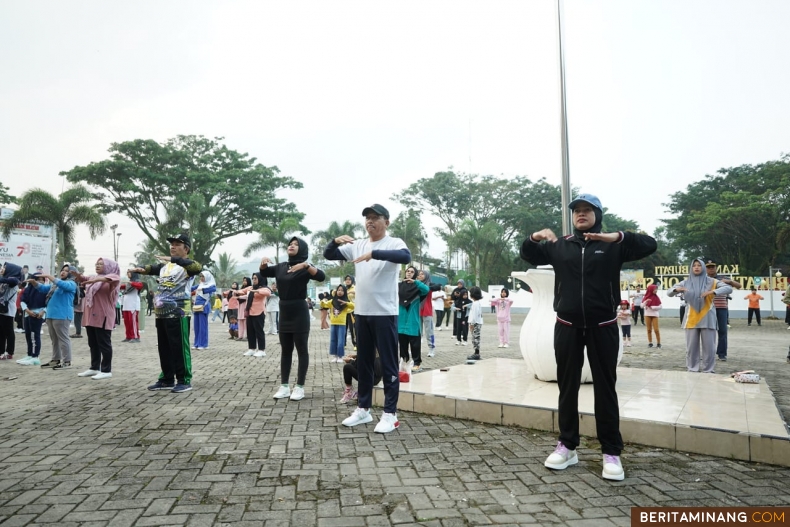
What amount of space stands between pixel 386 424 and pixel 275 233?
3215 cm

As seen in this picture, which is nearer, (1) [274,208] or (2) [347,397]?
(2) [347,397]

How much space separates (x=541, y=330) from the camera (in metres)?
6.02

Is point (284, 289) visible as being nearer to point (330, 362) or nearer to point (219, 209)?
point (330, 362)

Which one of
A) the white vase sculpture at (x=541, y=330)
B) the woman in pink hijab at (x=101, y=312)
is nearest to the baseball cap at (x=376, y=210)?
the white vase sculpture at (x=541, y=330)

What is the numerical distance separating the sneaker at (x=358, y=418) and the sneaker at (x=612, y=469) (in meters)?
2.13

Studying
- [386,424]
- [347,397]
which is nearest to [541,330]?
[347,397]

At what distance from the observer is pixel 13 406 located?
5.50 m

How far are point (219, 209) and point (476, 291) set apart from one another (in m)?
28.2

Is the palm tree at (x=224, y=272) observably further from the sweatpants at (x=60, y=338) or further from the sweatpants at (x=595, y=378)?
the sweatpants at (x=595, y=378)

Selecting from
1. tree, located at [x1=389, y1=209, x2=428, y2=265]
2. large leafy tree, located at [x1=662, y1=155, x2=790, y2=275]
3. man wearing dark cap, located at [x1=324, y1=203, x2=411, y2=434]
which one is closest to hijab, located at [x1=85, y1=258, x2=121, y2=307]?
man wearing dark cap, located at [x1=324, y1=203, x2=411, y2=434]

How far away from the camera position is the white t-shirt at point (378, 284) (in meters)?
4.48

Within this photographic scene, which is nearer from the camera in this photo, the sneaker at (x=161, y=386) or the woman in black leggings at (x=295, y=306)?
the woman in black leggings at (x=295, y=306)

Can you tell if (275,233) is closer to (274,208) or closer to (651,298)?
(274,208)

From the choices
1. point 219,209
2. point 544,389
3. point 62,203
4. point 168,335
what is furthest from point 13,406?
point 219,209
